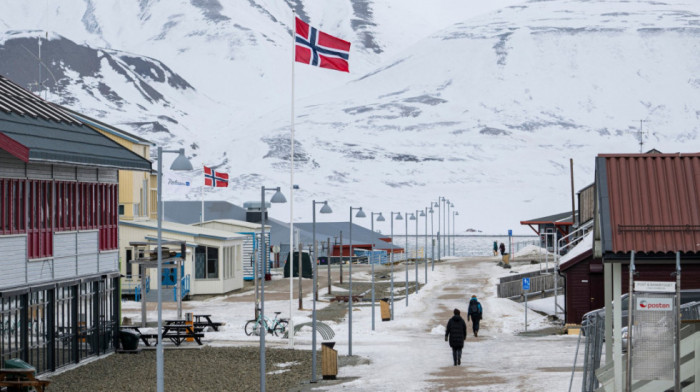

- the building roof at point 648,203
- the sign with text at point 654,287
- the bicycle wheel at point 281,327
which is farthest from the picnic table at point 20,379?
the bicycle wheel at point 281,327

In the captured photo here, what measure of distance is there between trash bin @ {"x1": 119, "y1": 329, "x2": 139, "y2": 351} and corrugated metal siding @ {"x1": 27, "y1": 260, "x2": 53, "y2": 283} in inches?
268

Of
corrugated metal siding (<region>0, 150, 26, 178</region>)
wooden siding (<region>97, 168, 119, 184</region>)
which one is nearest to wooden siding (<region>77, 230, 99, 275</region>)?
wooden siding (<region>97, 168, 119, 184</region>)

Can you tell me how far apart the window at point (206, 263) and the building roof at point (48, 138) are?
27.0m

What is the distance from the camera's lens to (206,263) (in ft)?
216

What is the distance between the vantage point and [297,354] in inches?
1519

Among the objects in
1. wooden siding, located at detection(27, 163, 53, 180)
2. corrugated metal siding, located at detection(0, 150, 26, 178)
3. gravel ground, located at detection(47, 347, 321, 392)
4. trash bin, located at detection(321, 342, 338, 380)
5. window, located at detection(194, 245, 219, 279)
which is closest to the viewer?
corrugated metal siding, located at detection(0, 150, 26, 178)

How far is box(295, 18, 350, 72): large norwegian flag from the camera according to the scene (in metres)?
42.3

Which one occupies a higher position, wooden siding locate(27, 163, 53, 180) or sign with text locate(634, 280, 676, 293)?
wooden siding locate(27, 163, 53, 180)

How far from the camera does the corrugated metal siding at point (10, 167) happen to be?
3003 centimetres

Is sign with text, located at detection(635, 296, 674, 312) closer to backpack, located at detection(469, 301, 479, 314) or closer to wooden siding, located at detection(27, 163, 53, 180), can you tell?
wooden siding, located at detection(27, 163, 53, 180)

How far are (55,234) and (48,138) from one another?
137 inches

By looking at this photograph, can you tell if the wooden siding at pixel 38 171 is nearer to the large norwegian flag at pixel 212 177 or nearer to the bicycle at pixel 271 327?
the bicycle at pixel 271 327

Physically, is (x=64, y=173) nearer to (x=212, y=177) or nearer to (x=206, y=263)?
(x=206, y=263)

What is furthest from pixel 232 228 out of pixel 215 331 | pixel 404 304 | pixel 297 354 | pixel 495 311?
pixel 297 354
